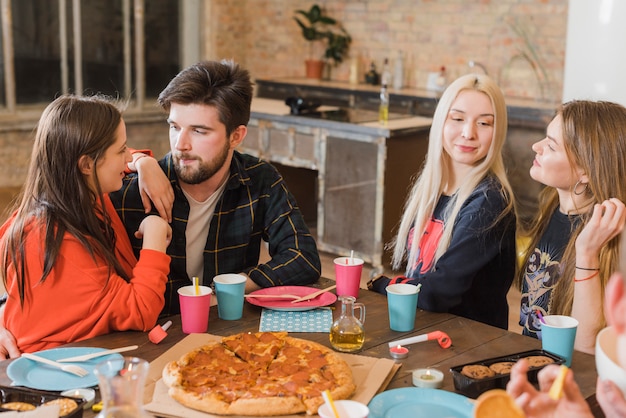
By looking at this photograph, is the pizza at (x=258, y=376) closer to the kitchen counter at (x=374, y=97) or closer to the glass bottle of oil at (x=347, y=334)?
the glass bottle of oil at (x=347, y=334)

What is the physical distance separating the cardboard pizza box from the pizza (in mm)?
18

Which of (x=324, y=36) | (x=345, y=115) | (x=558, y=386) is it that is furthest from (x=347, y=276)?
(x=324, y=36)

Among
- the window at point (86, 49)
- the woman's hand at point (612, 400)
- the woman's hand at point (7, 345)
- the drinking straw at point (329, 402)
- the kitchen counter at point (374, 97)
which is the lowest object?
the woman's hand at point (7, 345)

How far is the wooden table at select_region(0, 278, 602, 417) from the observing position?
1728 mm

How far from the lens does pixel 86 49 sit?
22.5 feet

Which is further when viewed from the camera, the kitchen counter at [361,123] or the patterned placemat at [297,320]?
the kitchen counter at [361,123]

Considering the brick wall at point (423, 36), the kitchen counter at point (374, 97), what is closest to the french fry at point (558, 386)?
the kitchen counter at point (374, 97)

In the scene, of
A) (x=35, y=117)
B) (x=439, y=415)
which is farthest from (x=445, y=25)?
(x=439, y=415)

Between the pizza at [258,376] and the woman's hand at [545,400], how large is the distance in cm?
41

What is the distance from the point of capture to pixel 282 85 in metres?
6.91

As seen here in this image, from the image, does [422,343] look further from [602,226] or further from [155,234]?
[155,234]

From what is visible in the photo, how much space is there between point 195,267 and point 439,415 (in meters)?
1.16

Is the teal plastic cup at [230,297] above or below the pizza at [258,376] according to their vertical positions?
above

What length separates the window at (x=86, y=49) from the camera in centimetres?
651
